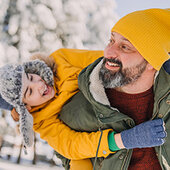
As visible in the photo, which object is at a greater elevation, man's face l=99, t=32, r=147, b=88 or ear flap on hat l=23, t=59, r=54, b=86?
man's face l=99, t=32, r=147, b=88

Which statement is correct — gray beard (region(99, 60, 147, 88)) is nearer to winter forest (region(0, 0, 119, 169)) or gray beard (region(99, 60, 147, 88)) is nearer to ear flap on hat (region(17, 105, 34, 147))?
ear flap on hat (region(17, 105, 34, 147))

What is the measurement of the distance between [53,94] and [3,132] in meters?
1.20

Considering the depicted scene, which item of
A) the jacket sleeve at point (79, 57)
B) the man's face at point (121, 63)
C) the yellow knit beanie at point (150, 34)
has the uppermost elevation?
the yellow knit beanie at point (150, 34)

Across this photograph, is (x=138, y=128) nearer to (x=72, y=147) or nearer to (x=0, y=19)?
(x=72, y=147)

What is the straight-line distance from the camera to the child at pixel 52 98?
1.45m

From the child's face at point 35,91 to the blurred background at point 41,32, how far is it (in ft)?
3.63

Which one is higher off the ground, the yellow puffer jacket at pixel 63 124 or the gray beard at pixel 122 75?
the gray beard at pixel 122 75

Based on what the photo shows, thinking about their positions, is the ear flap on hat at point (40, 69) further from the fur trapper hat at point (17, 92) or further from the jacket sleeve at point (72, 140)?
the jacket sleeve at point (72, 140)

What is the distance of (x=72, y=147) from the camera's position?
148 centimetres

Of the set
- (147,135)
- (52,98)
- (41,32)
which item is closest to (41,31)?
(41,32)

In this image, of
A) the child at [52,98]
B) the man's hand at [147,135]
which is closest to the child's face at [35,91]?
the child at [52,98]

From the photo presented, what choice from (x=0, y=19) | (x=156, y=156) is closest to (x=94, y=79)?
(x=156, y=156)

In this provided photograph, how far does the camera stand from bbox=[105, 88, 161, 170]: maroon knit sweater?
1.49m

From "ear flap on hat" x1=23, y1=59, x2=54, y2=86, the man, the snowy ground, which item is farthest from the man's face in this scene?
the snowy ground
